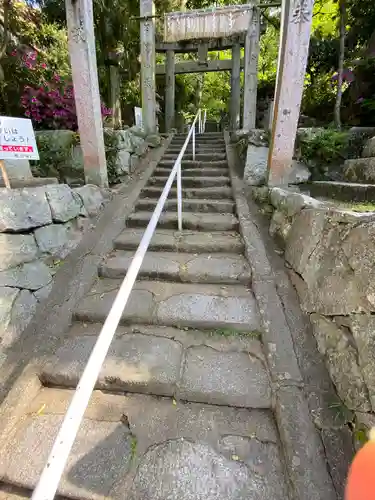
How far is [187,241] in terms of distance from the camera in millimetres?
2672

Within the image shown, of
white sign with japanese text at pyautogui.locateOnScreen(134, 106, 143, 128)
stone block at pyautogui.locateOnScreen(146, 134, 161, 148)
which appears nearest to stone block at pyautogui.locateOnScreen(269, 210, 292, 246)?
stone block at pyautogui.locateOnScreen(146, 134, 161, 148)

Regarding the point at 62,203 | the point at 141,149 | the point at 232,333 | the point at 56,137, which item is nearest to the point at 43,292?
the point at 62,203

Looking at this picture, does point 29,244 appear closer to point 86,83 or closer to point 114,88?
point 86,83

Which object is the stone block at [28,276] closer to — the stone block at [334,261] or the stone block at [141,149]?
the stone block at [334,261]

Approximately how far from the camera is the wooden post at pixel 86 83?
2754mm

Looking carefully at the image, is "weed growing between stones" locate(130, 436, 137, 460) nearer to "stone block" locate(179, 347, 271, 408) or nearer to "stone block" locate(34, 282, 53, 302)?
"stone block" locate(179, 347, 271, 408)

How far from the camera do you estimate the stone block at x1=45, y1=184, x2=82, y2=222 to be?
236 cm

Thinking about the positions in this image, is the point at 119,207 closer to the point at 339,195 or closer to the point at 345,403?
the point at 339,195

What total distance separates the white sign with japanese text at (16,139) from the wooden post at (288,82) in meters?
2.49

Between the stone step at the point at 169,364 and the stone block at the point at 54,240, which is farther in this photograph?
the stone block at the point at 54,240

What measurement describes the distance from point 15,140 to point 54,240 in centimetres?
86

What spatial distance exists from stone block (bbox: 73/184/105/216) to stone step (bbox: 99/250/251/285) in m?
0.75

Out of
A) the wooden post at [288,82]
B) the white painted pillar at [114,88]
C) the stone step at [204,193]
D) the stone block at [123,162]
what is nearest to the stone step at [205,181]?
the stone step at [204,193]

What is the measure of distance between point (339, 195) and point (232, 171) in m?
1.72
